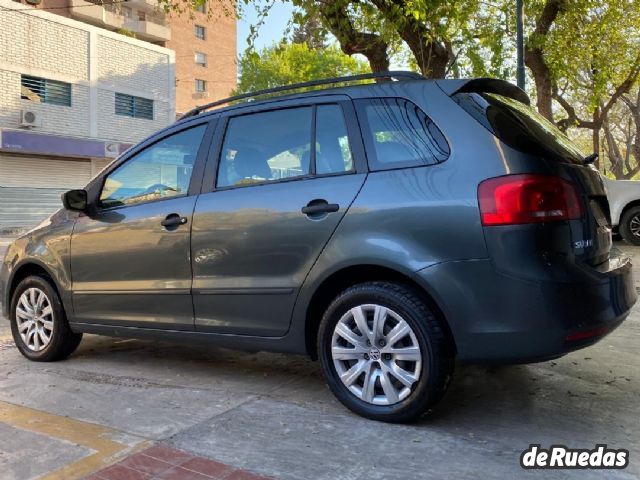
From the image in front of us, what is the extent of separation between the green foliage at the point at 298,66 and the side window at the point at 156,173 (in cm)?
3022

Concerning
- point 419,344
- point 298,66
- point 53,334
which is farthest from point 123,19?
point 419,344

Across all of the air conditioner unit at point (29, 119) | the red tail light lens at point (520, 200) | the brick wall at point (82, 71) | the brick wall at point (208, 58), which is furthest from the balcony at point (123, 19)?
the red tail light lens at point (520, 200)

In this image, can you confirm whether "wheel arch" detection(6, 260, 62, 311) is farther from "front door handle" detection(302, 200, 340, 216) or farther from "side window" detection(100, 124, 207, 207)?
"front door handle" detection(302, 200, 340, 216)

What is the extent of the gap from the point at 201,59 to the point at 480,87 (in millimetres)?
45651

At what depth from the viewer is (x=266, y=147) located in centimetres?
388

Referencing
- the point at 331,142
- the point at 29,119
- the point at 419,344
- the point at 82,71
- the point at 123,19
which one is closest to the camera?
the point at 419,344

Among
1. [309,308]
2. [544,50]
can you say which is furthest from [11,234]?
[309,308]

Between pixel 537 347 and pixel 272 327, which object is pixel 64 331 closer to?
pixel 272 327

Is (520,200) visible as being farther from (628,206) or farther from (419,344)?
(628,206)

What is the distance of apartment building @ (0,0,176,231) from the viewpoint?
2102 centimetres

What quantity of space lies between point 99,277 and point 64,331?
70 cm

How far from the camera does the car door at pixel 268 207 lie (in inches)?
136

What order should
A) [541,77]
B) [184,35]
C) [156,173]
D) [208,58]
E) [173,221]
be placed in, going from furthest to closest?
[208,58]
[184,35]
[541,77]
[156,173]
[173,221]

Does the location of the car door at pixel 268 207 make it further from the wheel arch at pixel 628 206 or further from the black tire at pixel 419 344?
the wheel arch at pixel 628 206
